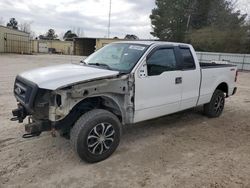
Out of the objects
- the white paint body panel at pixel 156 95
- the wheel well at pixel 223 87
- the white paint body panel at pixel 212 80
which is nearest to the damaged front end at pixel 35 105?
the white paint body panel at pixel 156 95

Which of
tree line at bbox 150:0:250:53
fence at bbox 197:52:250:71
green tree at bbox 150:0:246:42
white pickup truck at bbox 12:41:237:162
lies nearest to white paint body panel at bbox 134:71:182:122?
white pickup truck at bbox 12:41:237:162

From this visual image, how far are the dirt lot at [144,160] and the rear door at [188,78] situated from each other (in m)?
0.67

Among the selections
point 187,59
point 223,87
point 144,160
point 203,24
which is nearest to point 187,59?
point 187,59

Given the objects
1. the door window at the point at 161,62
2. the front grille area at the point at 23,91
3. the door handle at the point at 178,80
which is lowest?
the front grille area at the point at 23,91

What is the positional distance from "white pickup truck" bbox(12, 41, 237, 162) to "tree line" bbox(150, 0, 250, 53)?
3231 cm

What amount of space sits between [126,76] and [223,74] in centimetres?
358

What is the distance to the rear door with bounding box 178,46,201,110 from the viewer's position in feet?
18.7

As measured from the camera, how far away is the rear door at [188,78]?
224 inches

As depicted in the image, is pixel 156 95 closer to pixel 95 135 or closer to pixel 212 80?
pixel 95 135

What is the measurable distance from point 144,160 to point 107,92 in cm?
125

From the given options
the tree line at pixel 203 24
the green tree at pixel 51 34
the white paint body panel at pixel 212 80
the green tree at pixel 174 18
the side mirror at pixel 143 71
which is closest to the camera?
the side mirror at pixel 143 71

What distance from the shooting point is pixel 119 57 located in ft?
16.9

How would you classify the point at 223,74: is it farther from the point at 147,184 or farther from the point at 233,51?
the point at 233,51

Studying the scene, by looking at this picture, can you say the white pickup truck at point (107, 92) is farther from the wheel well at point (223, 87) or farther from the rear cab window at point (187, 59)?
the wheel well at point (223, 87)
